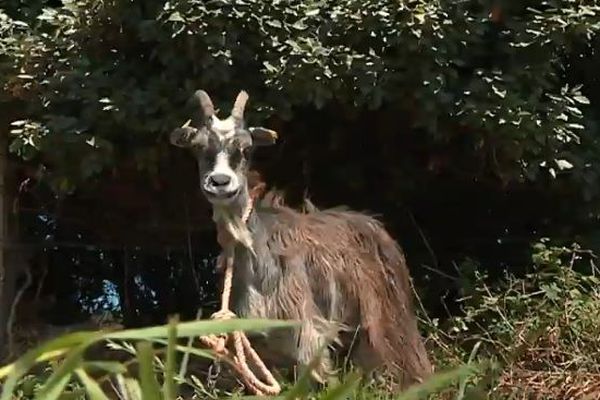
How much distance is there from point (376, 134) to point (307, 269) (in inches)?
57.2

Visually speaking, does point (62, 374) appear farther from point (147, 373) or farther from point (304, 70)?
point (304, 70)

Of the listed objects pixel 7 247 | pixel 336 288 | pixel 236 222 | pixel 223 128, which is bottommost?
pixel 7 247

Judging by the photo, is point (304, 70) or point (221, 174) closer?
point (221, 174)

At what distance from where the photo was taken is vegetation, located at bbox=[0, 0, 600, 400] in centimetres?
555

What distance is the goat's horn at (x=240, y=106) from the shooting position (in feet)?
16.9

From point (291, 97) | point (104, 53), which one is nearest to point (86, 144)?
point (104, 53)

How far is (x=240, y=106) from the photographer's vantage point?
521 cm

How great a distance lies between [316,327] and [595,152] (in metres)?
1.76

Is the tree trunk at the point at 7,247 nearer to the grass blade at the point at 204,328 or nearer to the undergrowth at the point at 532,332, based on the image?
the undergrowth at the point at 532,332

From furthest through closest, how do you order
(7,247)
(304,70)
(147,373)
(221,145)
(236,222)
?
(7,247) < (304,70) < (236,222) < (221,145) < (147,373)

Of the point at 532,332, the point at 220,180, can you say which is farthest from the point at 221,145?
the point at 532,332

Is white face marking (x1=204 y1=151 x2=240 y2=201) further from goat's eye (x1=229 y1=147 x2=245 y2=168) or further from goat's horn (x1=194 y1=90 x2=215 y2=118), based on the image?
goat's horn (x1=194 y1=90 x2=215 y2=118)

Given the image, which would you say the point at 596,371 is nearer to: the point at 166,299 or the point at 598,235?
the point at 598,235

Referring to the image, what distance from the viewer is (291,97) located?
5.63m
